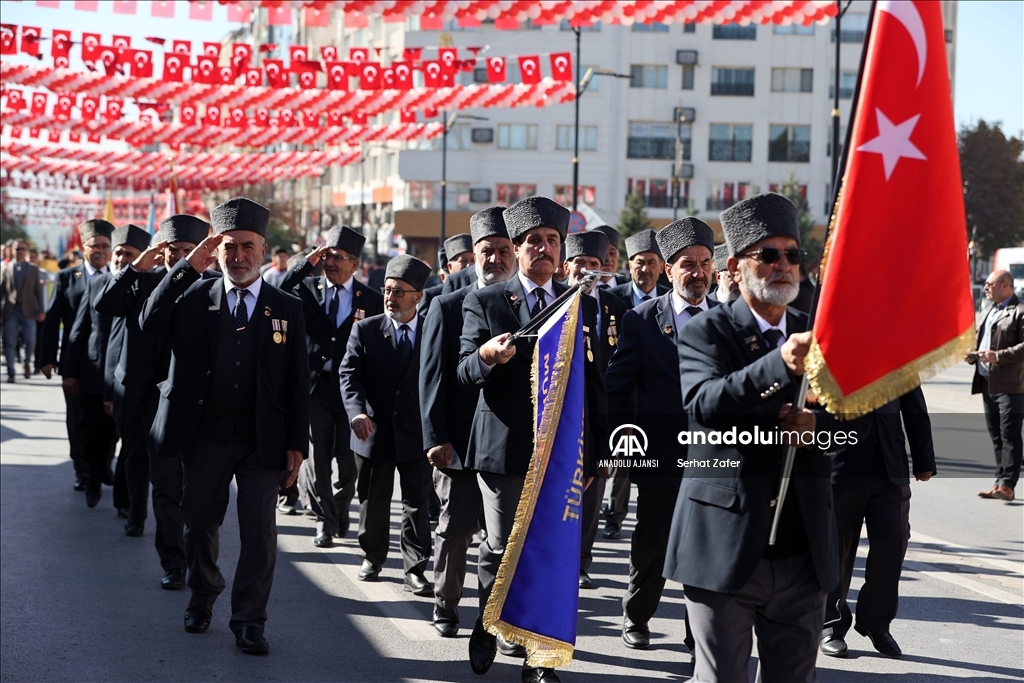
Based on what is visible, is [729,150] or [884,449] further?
[729,150]

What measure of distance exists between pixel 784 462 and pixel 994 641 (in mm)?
3772

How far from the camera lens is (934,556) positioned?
1006cm

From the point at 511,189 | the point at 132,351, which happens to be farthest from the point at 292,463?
the point at 511,189

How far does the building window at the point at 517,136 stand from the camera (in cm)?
7112

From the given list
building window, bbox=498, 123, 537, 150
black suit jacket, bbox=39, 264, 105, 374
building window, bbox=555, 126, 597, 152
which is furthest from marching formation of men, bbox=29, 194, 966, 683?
building window, bbox=498, 123, 537, 150

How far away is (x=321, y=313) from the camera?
37.1 feet

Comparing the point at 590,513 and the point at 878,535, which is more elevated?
the point at 878,535

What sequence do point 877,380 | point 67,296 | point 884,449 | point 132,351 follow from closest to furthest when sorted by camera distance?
point 877,380 < point 884,449 < point 132,351 < point 67,296

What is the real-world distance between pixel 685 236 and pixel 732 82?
214 feet

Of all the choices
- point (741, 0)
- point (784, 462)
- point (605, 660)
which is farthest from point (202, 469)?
point (741, 0)

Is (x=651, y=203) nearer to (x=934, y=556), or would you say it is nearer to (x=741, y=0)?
(x=741, y=0)

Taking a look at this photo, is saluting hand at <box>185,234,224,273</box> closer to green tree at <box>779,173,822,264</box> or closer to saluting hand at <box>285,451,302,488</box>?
saluting hand at <box>285,451,302,488</box>

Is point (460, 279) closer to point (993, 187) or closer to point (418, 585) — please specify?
point (418, 585)

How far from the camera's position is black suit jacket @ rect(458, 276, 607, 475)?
662 cm
